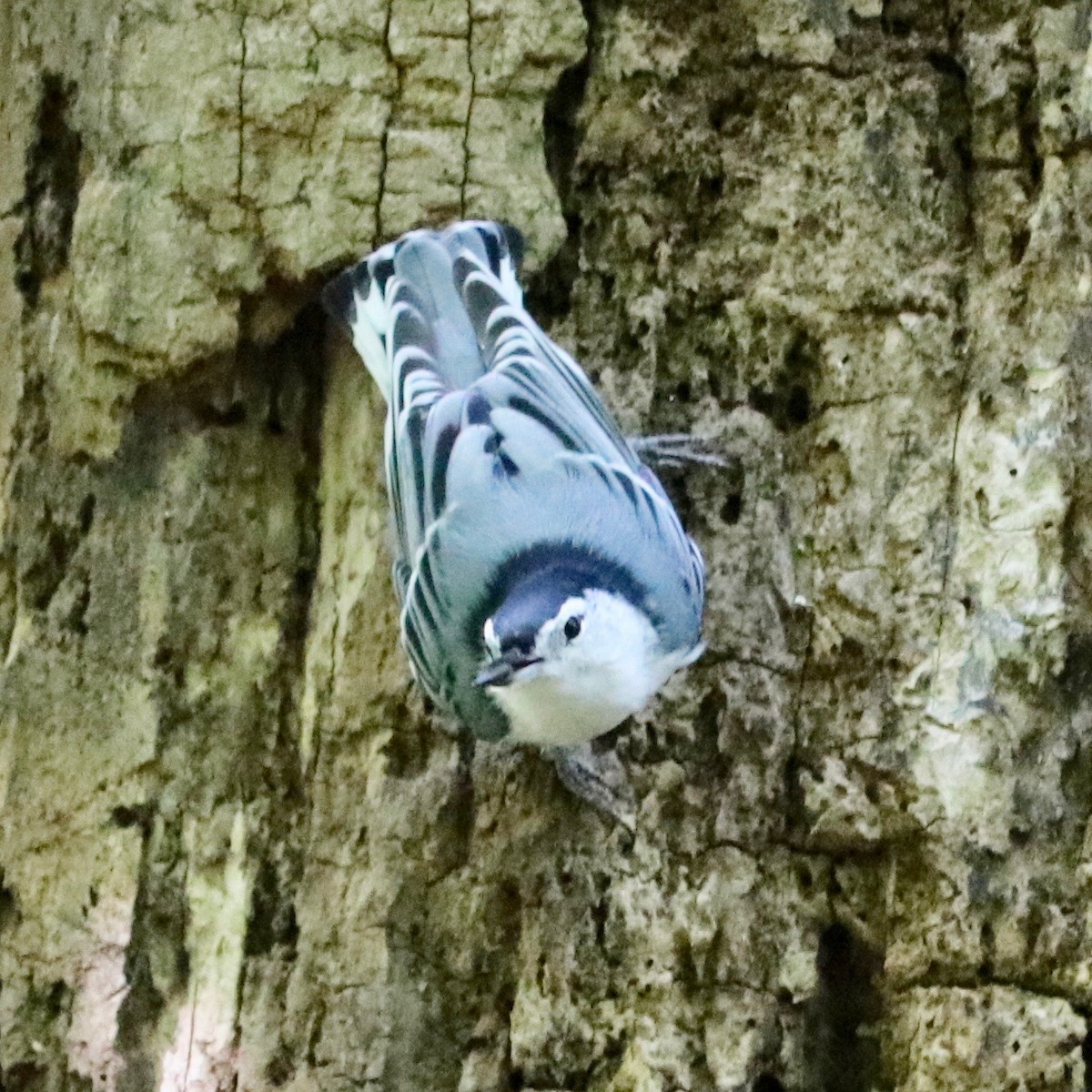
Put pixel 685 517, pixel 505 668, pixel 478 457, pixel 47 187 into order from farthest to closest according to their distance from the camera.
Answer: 1. pixel 47 187
2. pixel 685 517
3. pixel 478 457
4. pixel 505 668

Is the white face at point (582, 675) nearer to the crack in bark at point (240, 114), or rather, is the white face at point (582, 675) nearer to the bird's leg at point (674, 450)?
the bird's leg at point (674, 450)

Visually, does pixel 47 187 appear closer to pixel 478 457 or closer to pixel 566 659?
pixel 478 457

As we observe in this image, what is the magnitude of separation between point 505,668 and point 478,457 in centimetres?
36

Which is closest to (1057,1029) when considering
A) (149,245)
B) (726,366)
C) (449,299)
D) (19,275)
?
(726,366)

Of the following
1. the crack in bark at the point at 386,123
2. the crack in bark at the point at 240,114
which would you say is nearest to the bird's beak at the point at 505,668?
the crack in bark at the point at 386,123

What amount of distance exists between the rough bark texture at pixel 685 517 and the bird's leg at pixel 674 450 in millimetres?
Result: 30

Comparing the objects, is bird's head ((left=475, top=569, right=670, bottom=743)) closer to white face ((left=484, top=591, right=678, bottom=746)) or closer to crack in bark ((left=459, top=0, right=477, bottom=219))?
white face ((left=484, top=591, right=678, bottom=746))

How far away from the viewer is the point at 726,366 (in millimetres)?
2430

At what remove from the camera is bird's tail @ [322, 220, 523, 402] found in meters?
2.41

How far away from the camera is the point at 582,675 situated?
7.29 feet

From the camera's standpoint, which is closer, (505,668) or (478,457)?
(505,668)

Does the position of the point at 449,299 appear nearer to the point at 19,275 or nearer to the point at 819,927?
the point at 19,275

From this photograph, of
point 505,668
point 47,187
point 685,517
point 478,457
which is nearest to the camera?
point 505,668

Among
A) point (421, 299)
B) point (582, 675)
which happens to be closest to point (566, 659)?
point (582, 675)
